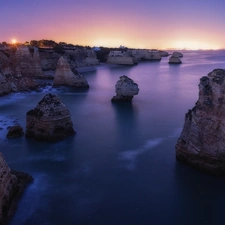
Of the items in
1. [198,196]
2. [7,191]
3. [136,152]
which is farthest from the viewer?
[136,152]

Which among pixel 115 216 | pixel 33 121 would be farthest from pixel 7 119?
pixel 115 216

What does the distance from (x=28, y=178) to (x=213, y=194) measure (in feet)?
30.7

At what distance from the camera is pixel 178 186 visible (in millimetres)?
14734

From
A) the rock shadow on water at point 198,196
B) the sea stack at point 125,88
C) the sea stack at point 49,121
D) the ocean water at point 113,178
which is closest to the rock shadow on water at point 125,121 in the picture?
the ocean water at point 113,178

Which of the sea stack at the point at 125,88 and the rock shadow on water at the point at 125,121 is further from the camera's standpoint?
the sea stack at the point at 125,88

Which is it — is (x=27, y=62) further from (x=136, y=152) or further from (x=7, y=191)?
(x=7, y=191)

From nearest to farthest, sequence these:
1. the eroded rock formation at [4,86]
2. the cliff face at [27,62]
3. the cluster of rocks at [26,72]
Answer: the eroded rock formation at [4,86] < the cluster of rocks at [26,72] < the cliff face at [27,62]

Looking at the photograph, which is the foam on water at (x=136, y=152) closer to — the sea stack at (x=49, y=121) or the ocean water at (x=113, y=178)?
the ocean water at (x=113, y=178)

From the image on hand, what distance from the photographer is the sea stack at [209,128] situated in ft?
48.6

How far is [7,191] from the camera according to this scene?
1230cm

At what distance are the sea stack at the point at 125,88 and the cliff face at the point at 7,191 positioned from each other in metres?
20.6

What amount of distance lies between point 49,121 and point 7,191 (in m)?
8.49

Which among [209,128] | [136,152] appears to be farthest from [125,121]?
[209,128]

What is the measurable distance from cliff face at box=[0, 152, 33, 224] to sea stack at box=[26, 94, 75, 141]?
22.7 feet
